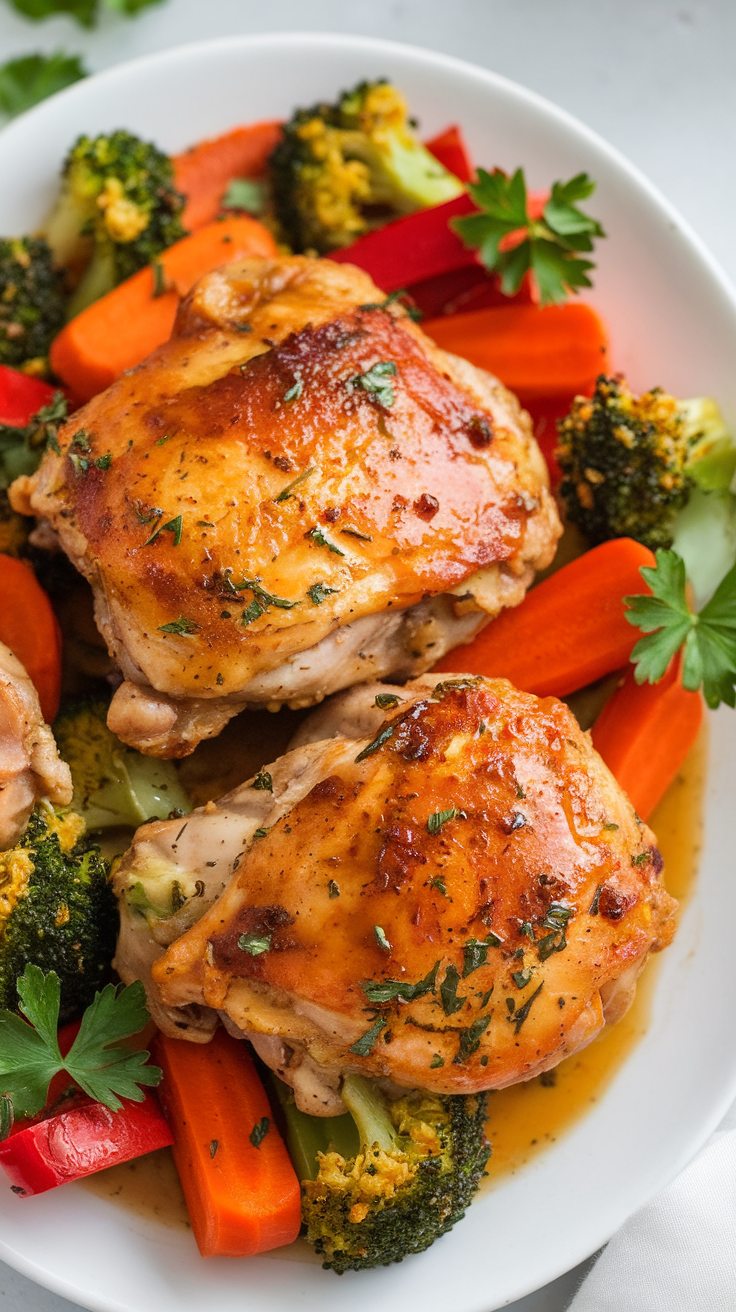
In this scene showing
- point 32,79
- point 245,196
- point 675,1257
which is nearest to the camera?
point 675,1257

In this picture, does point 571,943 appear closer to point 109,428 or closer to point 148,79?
point 109,428

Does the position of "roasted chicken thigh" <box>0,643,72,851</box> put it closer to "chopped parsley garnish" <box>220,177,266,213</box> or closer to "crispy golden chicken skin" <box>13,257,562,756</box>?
"crispy golden chicken skin" <box>13,257,562,756</box>

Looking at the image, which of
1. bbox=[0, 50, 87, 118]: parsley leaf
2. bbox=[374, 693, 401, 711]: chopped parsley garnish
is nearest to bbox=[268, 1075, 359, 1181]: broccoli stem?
bbox=[374, 693, 401, 711]: chopped parsley garnish

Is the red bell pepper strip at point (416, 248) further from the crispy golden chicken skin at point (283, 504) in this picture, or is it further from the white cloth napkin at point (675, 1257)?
the white cloth napkin at point (675, 1257)

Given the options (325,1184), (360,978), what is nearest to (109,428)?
(360,978)

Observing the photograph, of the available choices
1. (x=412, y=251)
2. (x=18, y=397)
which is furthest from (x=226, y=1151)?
(x=412, y=251)

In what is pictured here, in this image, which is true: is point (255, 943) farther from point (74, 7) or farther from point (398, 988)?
point (74, 7)
